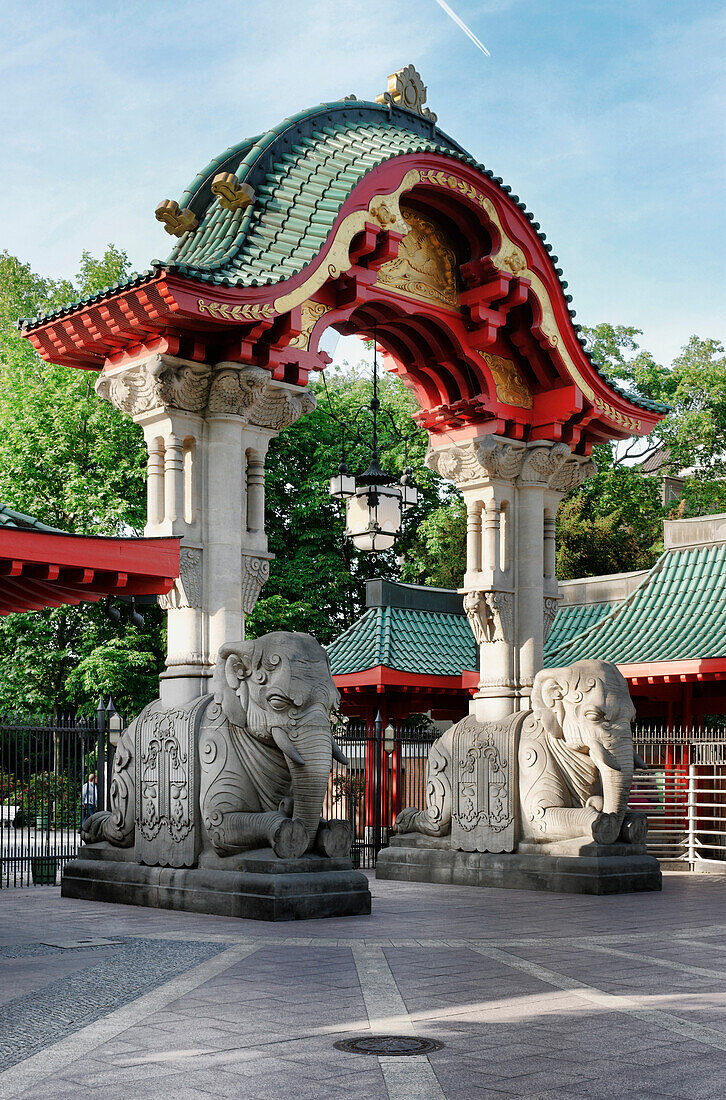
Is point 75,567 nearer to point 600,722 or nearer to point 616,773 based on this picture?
point 600,722

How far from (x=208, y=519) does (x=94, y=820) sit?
10.5ft

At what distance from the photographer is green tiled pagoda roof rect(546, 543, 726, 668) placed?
→ 19.8 meters

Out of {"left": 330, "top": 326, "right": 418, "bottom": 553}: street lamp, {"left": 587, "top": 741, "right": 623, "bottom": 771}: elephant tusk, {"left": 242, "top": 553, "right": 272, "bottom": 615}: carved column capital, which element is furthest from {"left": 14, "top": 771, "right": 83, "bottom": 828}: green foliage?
{"left": 587, "top": 741, "right": 623, "bottom": 771}: elephant tusk

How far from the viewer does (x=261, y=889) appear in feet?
33.7

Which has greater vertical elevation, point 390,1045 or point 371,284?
point 371,284

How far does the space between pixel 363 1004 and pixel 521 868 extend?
689 centimetres

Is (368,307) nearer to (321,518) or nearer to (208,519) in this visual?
(208,519)

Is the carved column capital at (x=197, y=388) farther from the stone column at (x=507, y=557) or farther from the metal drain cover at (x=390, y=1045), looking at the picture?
the metal drain cover at (x=390, y=1045)

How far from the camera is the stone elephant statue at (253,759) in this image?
10609mm

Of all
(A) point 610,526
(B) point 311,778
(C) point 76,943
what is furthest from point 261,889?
(A) point 610,526

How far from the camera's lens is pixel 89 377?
29.8 m

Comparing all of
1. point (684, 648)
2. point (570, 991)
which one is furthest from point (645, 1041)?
point (684, 648)

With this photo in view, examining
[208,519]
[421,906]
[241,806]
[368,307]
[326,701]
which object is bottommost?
[421,906]

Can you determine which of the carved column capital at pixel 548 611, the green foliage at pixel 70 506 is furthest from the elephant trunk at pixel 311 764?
the green foliage at pixel 70 506
